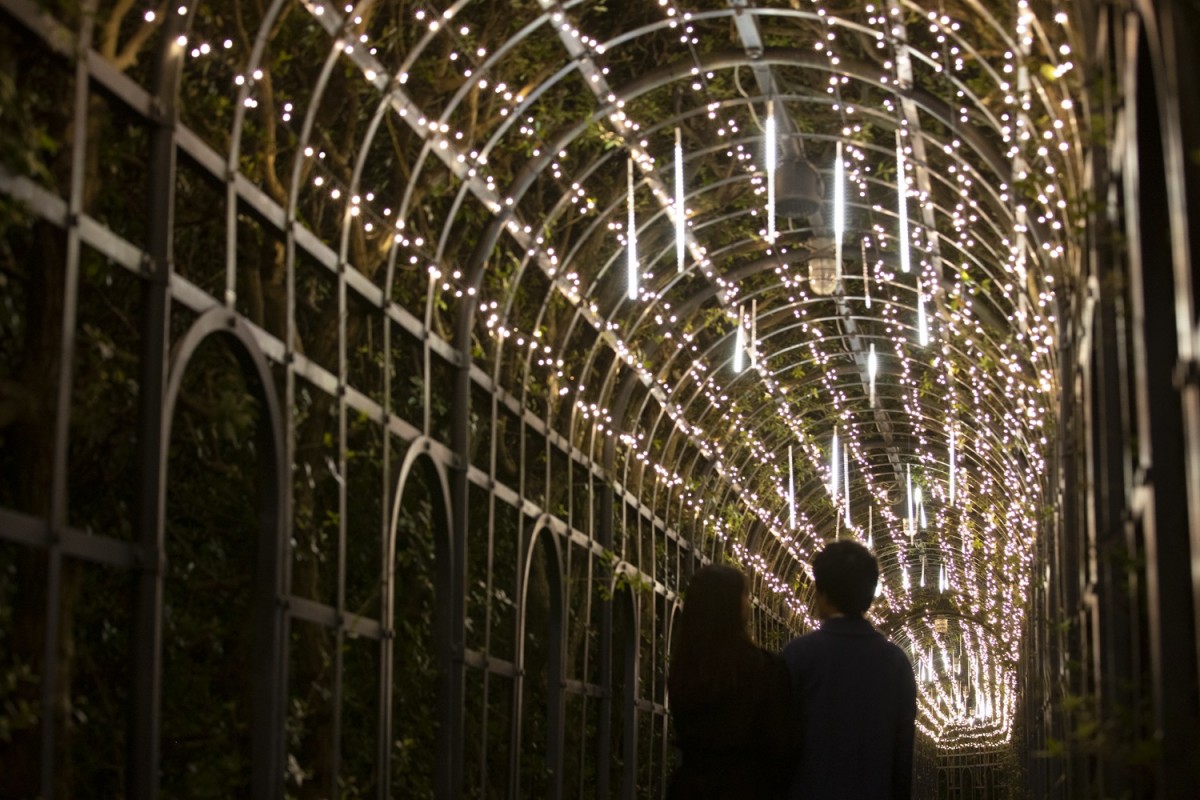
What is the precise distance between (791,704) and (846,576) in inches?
13.9

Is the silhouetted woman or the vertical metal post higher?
the vertical metal post

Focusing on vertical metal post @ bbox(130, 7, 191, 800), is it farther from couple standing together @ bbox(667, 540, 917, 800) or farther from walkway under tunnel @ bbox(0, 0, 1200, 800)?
couple standing together @ bbox(667, 540, 917, 800)

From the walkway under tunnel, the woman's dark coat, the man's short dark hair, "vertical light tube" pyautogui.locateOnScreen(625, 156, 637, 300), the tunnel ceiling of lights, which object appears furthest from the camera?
"vertical light tube" pyautogui.locateOnScreen(625, 156, 637, 300)

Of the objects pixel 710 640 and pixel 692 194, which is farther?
pixel 692 194

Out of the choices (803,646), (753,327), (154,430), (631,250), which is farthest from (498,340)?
(803,646)

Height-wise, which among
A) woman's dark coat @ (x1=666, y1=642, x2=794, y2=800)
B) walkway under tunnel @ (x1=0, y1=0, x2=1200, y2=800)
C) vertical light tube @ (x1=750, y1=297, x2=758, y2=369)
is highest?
vertical light tube @ (x1=750, y1=297, x2=758, y2=369)

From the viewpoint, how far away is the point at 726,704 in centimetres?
427

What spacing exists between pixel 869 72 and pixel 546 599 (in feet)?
15.9

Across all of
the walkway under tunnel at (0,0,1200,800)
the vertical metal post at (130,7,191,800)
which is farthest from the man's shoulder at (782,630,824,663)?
the vertical metal post at (130,7,191,800)

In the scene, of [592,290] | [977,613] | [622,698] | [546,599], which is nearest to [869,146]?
[592,290]

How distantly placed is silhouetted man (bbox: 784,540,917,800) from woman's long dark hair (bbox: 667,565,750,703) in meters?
0.20

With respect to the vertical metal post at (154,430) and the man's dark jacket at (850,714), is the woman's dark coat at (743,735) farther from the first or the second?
the vertical metal post at (154,430)

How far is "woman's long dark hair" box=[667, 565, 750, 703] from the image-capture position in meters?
4.28

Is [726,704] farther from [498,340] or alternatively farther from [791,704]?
[498,340]
